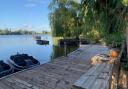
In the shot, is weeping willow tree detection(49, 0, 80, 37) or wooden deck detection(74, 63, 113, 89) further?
weeping willow tree detection(49, 0, 80, 37)

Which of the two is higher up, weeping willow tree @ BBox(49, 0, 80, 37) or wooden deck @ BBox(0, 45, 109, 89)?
weeping willow tree @ BBox(49, 0, 80, 37)

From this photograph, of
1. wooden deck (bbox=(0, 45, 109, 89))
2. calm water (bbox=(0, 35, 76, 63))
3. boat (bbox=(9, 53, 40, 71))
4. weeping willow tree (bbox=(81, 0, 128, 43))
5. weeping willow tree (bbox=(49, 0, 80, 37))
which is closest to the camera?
weeping willow tree (bbox=(81, 0, 128, 43))

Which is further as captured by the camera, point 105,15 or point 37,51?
point 37,51

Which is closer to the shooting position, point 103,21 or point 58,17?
point 103,21

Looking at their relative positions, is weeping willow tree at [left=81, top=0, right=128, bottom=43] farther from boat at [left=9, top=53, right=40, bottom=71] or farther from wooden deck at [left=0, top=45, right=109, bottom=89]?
boat at [left=9, top=53, right=40, bottom=71]

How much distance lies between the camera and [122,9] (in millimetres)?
3385

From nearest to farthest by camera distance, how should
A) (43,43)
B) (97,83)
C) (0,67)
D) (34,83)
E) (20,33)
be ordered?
1. (97,83)
2. (34,83)
3. (0,67)
4. (43,43)
5. (20,33)

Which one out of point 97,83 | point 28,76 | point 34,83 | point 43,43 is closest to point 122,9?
point 97,83

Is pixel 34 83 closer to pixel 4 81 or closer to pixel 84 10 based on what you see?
pixel 4 81

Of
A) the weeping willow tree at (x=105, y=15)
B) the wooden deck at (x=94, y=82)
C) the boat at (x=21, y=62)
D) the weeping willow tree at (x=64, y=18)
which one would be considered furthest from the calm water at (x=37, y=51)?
the weeping willow tree at (x=105, y=15)

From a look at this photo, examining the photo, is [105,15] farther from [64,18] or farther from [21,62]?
[64,18]

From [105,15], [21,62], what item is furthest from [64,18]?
[105,15]

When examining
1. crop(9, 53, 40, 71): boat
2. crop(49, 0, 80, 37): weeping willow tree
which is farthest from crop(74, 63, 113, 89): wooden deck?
crop(49, 0, 80, 37): weeping willow tree

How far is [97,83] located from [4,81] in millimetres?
3597
